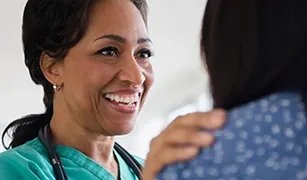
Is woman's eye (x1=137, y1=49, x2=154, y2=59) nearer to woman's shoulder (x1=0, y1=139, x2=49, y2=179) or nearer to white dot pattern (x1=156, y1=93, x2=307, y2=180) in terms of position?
woman's shoulder (x1=0, y1=139, x2=49, y2=179)

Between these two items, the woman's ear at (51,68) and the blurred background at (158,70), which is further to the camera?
the blurred background at (158,70)

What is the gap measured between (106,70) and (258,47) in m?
0.66

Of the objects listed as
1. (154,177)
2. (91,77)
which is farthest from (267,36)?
(91,77)

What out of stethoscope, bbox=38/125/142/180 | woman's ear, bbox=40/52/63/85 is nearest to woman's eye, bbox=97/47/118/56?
Result: woman's ear, bbox=40/52/63/85

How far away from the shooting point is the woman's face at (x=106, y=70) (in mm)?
1244

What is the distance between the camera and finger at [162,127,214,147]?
2.03 ft

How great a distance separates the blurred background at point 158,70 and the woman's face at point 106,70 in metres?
0.71

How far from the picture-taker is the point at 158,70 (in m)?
2.69

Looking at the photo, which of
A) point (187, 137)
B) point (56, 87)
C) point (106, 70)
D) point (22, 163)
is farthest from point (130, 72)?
point (187, 137)

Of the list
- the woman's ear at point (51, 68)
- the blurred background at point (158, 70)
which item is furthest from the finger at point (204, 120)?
the blurred background at point (158, 70)

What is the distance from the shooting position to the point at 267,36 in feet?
2.06

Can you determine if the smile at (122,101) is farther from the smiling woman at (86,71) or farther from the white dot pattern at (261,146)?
the white dot pattern at (261,146)

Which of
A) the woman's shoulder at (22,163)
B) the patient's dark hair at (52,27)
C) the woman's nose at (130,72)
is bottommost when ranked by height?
the woman's shoulder at (22,163)

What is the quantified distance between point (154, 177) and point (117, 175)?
2.24 ft
